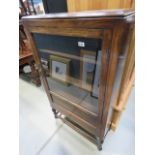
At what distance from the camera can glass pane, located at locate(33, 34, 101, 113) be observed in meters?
0.73

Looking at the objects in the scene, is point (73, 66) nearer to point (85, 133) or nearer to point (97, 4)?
point (97, 4)

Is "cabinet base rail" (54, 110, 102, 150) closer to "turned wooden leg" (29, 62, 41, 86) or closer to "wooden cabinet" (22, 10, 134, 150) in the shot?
"wooden cabinet" (22, 10, 134, 150)

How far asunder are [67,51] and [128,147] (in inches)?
47.3

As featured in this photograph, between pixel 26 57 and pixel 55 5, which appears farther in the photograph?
→ pixel 26 57

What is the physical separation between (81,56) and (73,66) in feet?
0.46

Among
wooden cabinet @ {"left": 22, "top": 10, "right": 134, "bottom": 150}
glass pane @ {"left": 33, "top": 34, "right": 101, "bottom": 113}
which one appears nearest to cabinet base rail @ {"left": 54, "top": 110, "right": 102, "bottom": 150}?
wooden cabinet @ {"left": 22, "top": 10, "right": 134, "bottom": 150}

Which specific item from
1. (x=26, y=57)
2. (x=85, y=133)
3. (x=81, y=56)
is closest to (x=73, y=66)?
(x=81, y=56)

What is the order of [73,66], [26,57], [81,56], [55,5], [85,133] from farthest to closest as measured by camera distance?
[26,57]
[85,133]
[55,5]
[73,66]
[81,56]

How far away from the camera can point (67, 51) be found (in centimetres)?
83

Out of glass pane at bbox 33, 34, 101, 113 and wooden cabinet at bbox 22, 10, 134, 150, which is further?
glass pane at bbox 33, 34, 101, 113

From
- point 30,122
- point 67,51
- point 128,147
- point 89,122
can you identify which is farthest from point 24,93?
point 128,147

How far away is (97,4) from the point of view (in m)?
0.82

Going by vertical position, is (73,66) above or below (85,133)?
above
